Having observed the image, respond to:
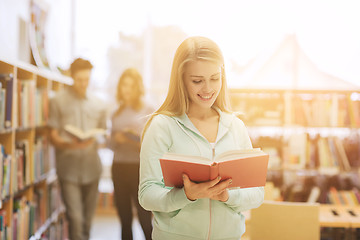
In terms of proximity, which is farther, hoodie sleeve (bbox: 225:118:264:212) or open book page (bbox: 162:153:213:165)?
hoodie sleeve (bbox: 225:118:264:212)

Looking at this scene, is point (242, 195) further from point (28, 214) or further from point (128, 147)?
point (28, 214)

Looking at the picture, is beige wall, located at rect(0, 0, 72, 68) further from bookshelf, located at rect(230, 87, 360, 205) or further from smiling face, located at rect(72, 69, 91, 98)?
bookshelf, located at rect(230, 87, 360, 205)

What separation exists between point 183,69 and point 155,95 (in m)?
3.88

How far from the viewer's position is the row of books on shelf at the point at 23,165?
2.08m

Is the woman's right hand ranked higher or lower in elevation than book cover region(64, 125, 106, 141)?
lower

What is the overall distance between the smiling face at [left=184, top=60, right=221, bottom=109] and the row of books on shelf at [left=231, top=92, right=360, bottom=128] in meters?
1.91

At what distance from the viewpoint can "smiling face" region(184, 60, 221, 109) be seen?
1.29 meters

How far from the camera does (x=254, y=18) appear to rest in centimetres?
489

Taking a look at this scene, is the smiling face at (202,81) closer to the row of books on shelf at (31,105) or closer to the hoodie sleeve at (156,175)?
the hoodie sleeve at (156,175)

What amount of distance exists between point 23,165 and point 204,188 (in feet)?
5.65

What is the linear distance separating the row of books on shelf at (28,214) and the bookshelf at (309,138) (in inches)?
68.8

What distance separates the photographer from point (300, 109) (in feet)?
10.7

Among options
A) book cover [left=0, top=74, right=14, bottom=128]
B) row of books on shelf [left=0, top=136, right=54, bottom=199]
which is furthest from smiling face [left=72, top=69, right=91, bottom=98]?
book cover [left=0, top=74, right=14, bottom=128]

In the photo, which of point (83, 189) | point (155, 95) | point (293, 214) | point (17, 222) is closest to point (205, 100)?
point (293, 214)
